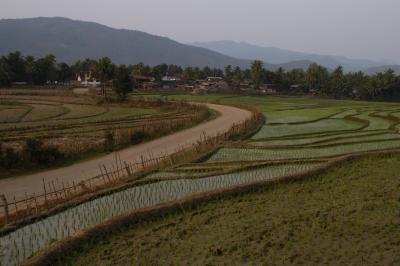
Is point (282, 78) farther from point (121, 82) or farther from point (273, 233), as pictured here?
point (273, 233)

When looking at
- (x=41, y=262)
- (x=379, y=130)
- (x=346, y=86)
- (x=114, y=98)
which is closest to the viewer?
(x=41, y=262)

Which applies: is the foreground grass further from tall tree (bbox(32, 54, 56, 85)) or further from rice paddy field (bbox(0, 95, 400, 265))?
tall tree (bbox(32, 54, 56, 85))

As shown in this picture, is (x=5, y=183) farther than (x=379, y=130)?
No

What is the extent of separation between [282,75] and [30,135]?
7703cm

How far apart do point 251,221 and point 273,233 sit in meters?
1.07

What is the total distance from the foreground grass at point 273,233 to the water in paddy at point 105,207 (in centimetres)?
141

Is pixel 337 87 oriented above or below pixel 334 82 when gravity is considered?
below

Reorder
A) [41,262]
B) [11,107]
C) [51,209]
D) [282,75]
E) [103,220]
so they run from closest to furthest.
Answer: [41,262] → [103,220] → [51,209] → [11,107] → [282,75]

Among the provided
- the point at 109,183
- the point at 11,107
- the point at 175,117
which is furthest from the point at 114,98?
the point at 109,183

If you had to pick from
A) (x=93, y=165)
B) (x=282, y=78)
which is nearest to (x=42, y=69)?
(x=282, y=78)

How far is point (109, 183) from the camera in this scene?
1692 cm

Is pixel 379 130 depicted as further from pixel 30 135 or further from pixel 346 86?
pixel 346 86

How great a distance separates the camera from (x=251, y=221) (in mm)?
11875

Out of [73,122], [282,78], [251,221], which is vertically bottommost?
[73,122]
